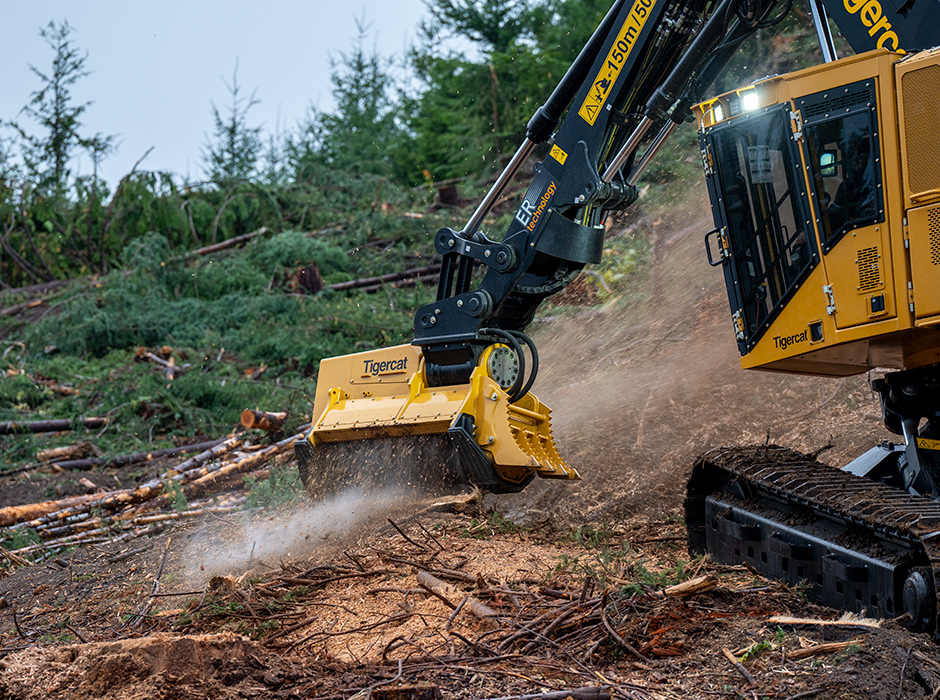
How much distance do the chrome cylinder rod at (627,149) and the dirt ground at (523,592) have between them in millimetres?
2229

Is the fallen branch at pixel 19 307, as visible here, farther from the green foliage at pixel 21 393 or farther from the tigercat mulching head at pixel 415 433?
the tigercat mulching head at pixel 415 433

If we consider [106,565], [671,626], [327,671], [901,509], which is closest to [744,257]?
[901,509]

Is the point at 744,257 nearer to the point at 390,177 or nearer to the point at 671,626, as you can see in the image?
the point at 671,626

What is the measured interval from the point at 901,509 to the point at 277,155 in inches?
666

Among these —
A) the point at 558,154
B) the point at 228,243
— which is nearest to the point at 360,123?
the point at 228,243

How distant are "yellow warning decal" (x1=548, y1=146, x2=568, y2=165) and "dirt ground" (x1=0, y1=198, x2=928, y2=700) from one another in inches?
88.2

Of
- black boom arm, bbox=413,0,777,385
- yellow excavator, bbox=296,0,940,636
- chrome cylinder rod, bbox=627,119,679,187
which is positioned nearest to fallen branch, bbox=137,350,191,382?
yellow excavator, bbox=296,0,940,636

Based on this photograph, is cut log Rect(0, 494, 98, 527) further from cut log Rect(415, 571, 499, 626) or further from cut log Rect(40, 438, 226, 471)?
cut log Rect(415, 571, 499, 626)

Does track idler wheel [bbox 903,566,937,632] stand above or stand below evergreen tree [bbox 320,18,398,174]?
below

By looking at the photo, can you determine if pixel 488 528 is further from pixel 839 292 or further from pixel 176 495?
pixel 176 495

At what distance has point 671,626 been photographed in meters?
3.70

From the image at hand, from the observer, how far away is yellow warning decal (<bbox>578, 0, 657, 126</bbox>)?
499 centimetres

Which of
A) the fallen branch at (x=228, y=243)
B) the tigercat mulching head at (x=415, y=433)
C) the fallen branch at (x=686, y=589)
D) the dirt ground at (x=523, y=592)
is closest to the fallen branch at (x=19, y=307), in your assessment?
the fallen branch at (x=228, y=243)

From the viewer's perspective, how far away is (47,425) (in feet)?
33.8
